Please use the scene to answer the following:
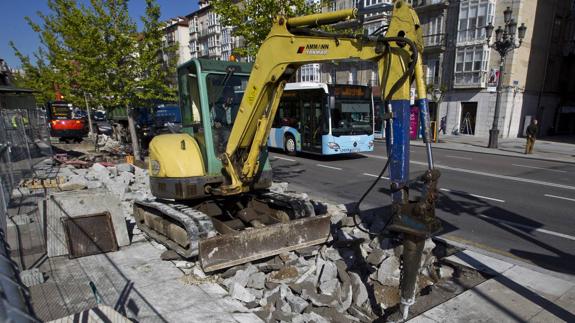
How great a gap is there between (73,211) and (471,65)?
29730mm

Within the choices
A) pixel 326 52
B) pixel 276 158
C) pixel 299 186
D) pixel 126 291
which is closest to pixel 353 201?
pixel 299 186

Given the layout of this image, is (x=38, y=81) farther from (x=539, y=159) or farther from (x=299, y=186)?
(x=539, y=159)

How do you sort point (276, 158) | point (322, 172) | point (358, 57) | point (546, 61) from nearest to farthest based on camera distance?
point (358, 57) → point (322, 172) → point (276, 158) → point (546, 61)

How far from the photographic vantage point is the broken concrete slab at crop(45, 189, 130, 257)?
223 inches

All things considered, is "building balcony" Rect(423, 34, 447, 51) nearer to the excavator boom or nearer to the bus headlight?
the bus headlight

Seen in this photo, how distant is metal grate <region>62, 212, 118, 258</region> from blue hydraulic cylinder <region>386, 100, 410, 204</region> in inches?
187

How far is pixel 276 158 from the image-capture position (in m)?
16.6

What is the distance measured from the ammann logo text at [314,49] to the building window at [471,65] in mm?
27474

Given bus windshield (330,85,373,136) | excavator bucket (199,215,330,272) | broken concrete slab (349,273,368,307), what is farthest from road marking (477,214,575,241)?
bus windshield (330,85,373,136)

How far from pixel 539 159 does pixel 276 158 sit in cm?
1258

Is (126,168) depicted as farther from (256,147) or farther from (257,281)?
(257,281)

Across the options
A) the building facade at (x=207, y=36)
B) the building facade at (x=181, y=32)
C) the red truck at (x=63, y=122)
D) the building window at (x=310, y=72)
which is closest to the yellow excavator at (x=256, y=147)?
the red truck at (x=63, y=122)

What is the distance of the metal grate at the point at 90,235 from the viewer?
18.5 feet

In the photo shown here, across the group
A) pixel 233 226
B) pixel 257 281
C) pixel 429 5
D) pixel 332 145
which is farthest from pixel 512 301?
pixel 429 5
